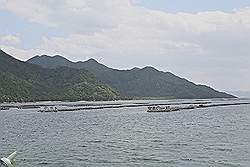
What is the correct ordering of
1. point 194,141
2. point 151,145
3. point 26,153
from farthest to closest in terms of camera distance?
point 194,141 → point 151,145 → point 26,153

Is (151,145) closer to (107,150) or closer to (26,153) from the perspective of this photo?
(107,150)

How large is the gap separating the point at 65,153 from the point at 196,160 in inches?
569

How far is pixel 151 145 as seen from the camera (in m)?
52.6

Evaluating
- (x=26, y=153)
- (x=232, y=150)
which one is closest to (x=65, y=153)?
(x=26, y=153)

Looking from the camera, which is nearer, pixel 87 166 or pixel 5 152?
pixel 87 166

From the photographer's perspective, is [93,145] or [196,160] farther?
[93,145]

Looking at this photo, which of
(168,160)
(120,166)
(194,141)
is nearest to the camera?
(120,166)

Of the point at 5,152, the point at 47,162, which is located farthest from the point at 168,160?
the point at 5,152

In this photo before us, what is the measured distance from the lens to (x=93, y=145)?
52.9 m

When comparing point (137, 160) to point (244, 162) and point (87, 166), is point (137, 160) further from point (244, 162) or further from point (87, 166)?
point (244, 162)

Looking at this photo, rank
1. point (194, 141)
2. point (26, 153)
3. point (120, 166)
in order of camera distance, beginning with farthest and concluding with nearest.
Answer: point (194, 141), point (26, 153), point (120, 166)

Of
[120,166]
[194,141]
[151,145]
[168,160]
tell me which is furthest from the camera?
[194,141]

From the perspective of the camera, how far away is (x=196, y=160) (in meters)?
40.2

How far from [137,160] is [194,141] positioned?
17.6 m
